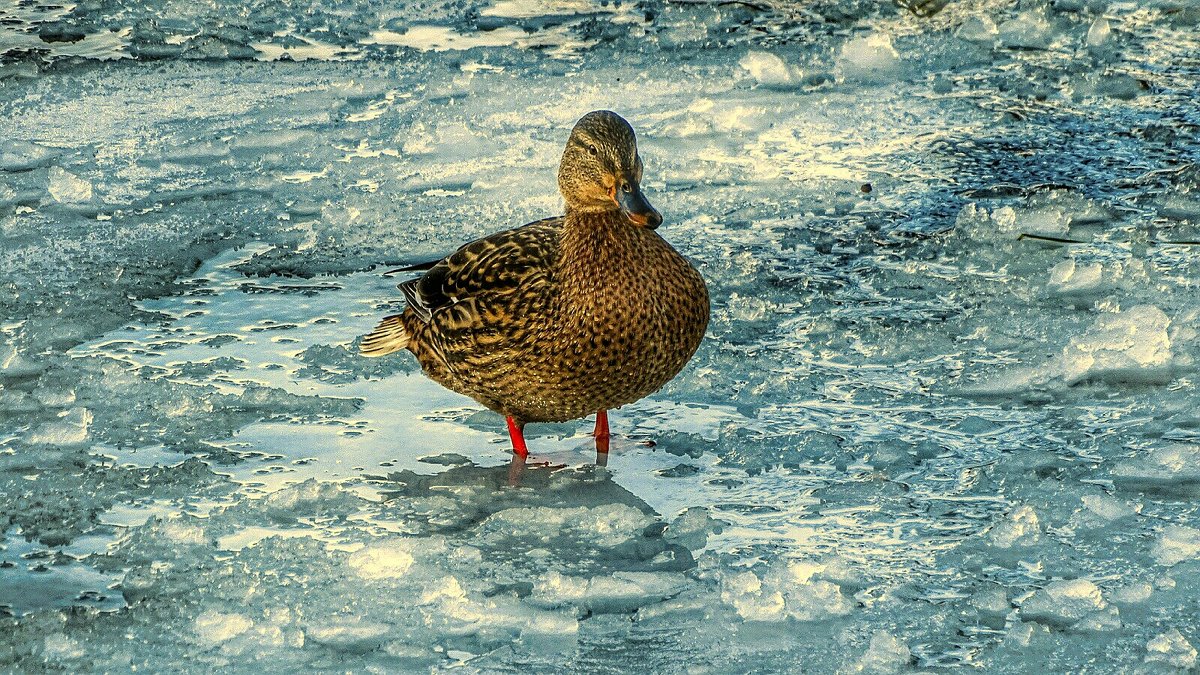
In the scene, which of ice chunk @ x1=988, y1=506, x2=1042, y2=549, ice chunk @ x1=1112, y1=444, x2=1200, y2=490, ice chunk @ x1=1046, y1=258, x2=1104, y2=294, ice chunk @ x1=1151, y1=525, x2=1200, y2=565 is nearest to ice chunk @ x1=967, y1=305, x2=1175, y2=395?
ice chunk @ x1=1046, y1=258, x2=1104, y2=294

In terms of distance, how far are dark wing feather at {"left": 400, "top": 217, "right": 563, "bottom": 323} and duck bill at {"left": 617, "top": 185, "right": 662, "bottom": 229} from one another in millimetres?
316

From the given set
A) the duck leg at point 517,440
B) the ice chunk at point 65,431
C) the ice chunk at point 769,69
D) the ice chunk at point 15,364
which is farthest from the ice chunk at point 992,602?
the ice chunk at point 769,69

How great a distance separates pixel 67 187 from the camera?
6.82 m

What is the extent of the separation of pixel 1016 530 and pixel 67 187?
179 inches

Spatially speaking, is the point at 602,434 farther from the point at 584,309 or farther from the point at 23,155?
the point at 23,155

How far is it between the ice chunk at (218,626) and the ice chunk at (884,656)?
155 cm

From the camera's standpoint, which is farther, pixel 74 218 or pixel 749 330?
pixel 74 218

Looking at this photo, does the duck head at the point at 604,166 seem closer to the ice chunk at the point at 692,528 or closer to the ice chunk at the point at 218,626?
the ice chunk at the point at 692,528

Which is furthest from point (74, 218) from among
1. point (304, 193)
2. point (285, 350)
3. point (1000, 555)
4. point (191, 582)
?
point (1000, 555)

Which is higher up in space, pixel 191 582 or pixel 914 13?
pixel 914 13

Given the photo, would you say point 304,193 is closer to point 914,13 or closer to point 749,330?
point 749,330

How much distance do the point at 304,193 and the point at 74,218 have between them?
39.1 inches

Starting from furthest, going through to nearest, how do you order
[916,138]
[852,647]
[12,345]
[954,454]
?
[916,138] → [12,345] → [954,454] → [852,647]

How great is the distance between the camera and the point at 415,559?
4258 mm
